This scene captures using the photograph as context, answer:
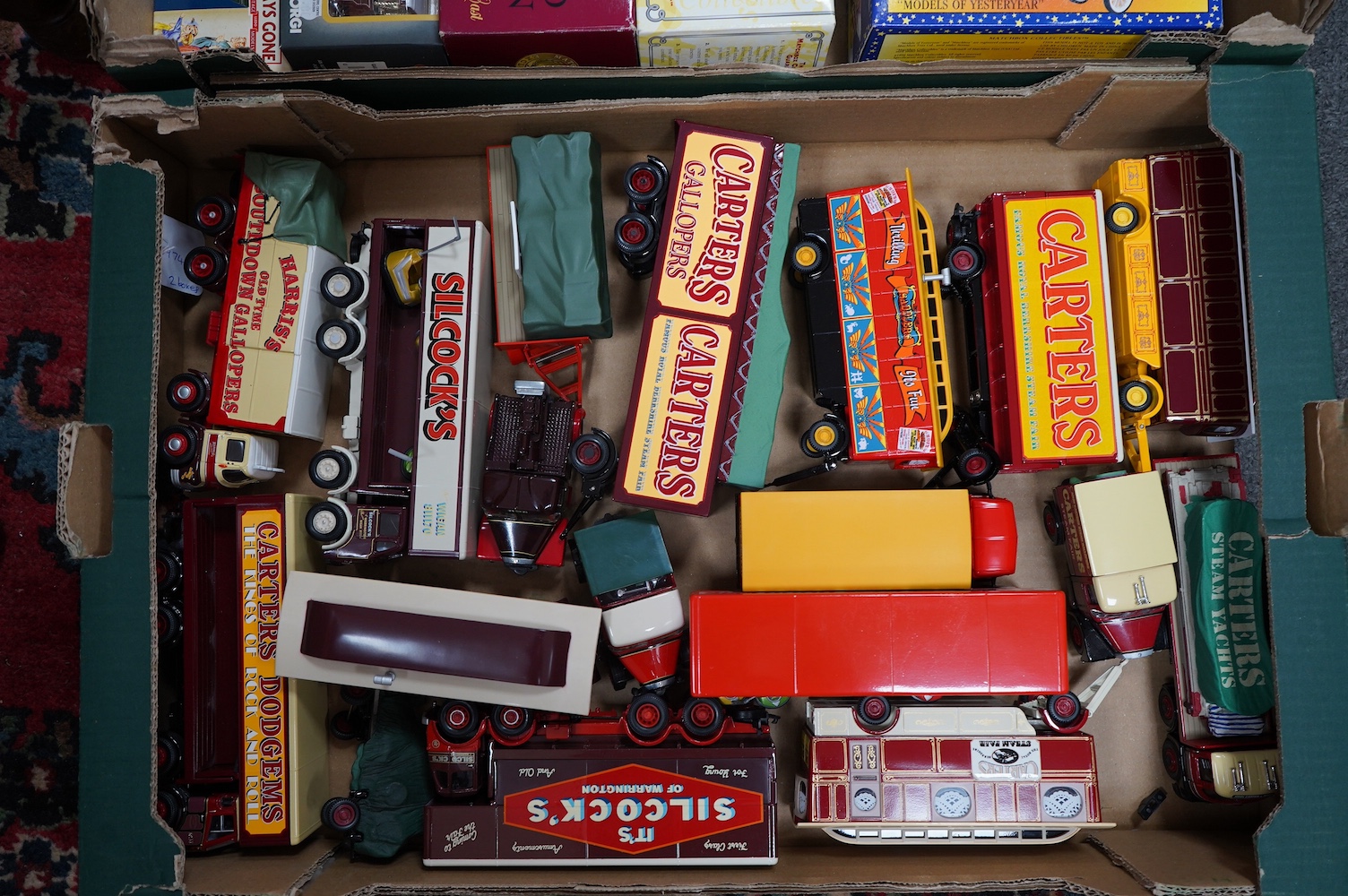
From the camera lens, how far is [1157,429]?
348cm

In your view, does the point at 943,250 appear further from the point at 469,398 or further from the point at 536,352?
the point at 469,398

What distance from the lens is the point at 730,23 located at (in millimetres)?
2996

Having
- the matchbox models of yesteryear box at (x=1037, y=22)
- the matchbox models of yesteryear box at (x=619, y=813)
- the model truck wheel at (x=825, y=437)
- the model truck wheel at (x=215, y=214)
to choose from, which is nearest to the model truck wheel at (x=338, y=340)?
the model truck wheel at (x=215, y=214)

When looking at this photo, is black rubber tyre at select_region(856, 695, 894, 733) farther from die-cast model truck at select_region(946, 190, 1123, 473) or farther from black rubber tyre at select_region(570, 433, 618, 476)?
black rubber tyre at select_region(570, 433, 618, 476)

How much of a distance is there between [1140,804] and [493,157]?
3829 mm

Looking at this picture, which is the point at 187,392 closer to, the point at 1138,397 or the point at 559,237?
the point at 559,237

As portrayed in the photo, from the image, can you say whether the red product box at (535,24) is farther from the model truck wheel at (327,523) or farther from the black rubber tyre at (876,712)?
the black rubber tyre at (876,712)

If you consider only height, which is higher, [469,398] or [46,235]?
[46,235]

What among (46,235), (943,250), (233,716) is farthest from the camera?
(46,235)

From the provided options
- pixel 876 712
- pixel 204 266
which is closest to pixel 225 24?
pixel 204 266

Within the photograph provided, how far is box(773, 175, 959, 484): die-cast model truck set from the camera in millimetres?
3189

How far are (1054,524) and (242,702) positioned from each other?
11.0 feet

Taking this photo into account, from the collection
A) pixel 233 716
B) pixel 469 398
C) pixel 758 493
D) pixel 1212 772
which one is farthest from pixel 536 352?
pixel 1212 772

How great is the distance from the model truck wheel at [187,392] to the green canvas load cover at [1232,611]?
4018 mm
